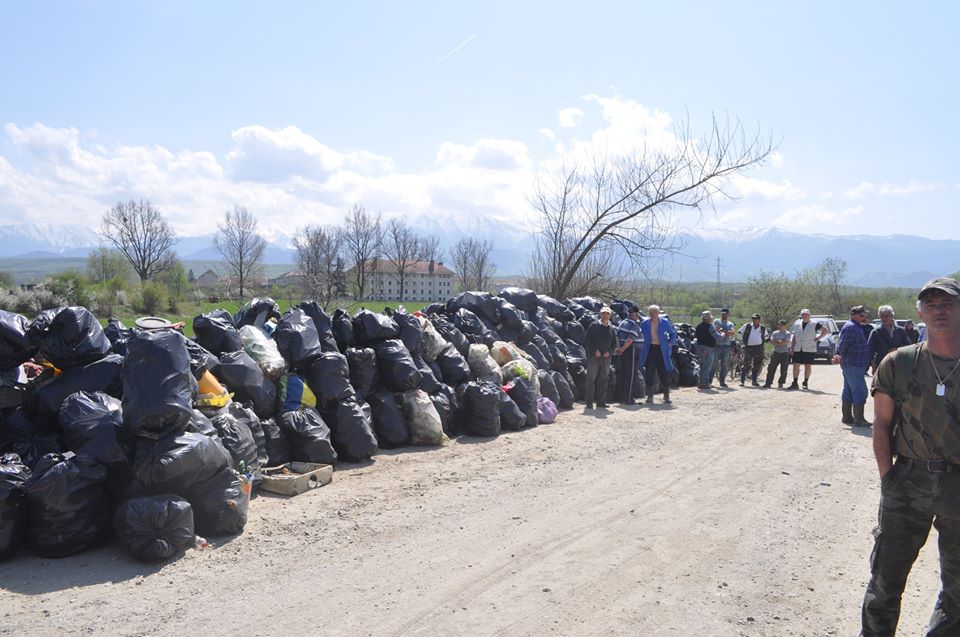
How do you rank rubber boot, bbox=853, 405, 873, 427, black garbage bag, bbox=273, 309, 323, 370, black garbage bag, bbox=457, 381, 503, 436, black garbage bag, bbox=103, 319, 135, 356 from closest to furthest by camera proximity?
1. black garbage bag, bbox=103, 319, 135, 356
2. black garbage bag, bbox=273, 309, 323, 370
3. black garbage bag, bbox=457, 381, 503, 436
4. rubber boot, bbox=853, 405, 873, 427

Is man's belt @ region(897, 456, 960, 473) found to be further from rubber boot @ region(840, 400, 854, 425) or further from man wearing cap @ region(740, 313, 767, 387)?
man wearing cap @ region(740, 313, 767, 387)

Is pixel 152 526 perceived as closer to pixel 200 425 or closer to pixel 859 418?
pixel 200 425

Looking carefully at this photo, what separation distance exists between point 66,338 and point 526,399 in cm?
527

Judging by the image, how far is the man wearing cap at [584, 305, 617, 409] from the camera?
10.1 metres

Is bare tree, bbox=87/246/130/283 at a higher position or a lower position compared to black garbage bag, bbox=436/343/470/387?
higher

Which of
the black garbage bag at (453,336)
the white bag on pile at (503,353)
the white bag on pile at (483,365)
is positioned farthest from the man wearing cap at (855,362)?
the black garbage bag at (453,336)

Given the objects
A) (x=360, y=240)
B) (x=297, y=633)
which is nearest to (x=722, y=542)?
(x=297, y=633)

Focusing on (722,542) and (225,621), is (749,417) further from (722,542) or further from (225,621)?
(225,621)

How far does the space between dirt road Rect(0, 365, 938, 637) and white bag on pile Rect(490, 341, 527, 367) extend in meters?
2.79

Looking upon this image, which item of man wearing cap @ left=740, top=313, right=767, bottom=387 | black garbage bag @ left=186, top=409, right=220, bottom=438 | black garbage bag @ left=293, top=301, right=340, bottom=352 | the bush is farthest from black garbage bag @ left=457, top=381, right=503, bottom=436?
the bush

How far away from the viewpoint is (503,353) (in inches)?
375

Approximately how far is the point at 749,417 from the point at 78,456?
8.32 meters

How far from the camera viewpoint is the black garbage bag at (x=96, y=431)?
438 centimetres

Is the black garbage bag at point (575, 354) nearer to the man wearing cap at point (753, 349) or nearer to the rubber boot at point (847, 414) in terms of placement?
the rubber boot at point (847, 414)
